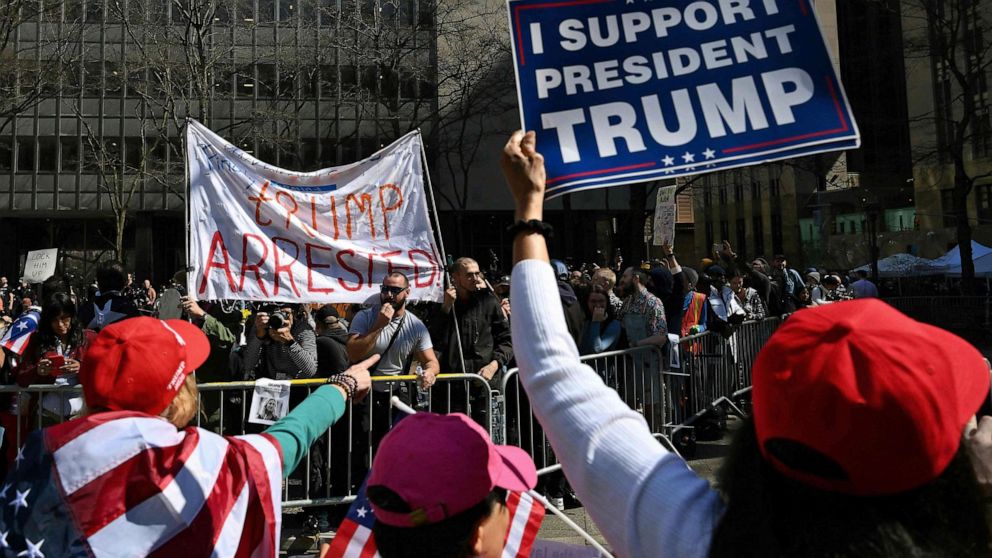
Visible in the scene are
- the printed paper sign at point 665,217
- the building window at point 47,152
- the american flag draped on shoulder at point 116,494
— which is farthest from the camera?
the building window at point 47,152

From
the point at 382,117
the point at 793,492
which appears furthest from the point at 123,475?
the point at 382,117

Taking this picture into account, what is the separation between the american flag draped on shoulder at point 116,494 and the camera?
2.16m

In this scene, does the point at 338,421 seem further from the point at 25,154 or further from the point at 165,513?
the point at 25,154

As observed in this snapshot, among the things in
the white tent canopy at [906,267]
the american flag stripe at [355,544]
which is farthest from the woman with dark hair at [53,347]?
the white tent canopy at [906,267]

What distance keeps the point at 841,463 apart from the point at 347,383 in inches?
83.9

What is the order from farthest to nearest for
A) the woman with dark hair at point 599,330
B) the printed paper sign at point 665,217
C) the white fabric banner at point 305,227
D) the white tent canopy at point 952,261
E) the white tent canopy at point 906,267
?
the white tent canopy at point 906,267 < the white tent canopy at point 952,261 < the printed paper sign at point 665,217 < the woman with dark hair at point 599,330 < the white fabric banner at point 305,227

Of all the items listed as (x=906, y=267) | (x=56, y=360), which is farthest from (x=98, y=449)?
(x=906, y=267)

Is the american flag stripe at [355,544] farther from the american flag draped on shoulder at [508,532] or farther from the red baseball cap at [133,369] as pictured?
the red baseball cap at [133,369]

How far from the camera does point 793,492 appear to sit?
52.6 inches

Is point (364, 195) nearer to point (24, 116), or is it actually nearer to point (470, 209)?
point (470, 209)

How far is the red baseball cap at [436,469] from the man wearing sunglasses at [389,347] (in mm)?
4288

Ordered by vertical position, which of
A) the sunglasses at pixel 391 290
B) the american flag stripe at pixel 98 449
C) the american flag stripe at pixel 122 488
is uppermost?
the sunglasses at pixel 391 290

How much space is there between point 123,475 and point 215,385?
3.85 metres

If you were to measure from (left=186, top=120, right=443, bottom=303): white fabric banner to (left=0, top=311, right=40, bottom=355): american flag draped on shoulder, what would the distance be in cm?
180
